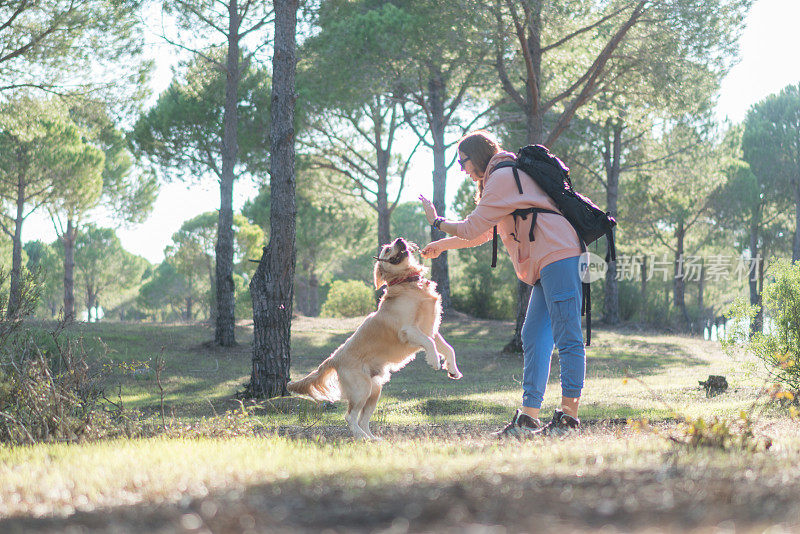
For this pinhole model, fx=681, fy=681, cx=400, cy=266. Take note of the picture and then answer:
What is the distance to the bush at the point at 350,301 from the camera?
30.2 meters

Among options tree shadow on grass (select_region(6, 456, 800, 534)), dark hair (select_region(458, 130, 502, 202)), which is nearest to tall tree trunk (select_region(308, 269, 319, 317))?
dark hair (select_region(458, 130, 502, 202))

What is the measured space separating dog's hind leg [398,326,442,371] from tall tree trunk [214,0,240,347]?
10177 mm

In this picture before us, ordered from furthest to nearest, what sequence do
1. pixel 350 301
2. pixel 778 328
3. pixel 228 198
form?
1. pixel 350 301
2. pixel 228 198
3. pixel 778 328

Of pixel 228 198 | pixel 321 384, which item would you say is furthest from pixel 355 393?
pixel 228 198

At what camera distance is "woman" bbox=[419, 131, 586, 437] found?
453 centimetres

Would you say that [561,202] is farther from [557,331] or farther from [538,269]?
[557,331]

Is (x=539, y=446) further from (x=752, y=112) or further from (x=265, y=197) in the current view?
(x=752, y=112)

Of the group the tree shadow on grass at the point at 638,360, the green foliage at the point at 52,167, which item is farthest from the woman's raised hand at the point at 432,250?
the green foliage at the point at 52,167

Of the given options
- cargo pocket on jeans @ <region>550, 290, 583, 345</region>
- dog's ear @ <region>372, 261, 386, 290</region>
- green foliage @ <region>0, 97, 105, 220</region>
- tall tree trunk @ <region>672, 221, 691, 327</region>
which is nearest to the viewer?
cargo pocket on jeans @ <region>550, 290, 583, 345</region>

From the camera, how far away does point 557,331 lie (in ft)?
15.0

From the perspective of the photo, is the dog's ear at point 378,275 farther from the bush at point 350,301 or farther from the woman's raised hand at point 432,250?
the bush at point 350,301

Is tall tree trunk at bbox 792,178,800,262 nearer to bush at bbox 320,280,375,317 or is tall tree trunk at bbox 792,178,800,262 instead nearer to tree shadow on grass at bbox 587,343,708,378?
tree shadow on grass at bbox 587,343,708,378

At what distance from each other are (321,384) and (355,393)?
397 millimetres

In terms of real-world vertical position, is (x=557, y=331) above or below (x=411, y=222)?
below
